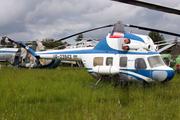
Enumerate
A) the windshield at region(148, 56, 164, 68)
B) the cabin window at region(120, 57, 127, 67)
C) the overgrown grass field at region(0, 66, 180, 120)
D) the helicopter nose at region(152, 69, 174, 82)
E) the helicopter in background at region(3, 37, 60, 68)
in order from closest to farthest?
the overgrown grass field at region(0, 66, 180, 120)
the helicopter nose at region(152, 69, 174, 82)
the windshield at region(148, 56, 164, 68)
the cabin window at region(120, 57, 127, 67)
the helicopter in background at region(3, 37, 60, 68)

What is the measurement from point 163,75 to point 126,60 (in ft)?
5.04

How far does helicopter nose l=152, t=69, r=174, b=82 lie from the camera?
5758 mm

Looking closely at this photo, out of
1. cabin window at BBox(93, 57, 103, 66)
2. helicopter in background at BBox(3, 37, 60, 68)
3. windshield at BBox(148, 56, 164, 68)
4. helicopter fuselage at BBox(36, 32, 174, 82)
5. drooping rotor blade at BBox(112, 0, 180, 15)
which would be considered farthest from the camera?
helicopter in background at BBox(3, 37, 60, 68)

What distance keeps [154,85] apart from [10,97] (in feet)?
17.9

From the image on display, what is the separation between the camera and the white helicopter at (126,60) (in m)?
6.01

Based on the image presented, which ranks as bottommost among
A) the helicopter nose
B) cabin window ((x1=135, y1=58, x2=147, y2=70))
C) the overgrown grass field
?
the overgrown grass field

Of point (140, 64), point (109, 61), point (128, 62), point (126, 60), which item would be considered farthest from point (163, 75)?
point (109, 61)

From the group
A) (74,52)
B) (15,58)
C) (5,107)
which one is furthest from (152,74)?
(15,58)

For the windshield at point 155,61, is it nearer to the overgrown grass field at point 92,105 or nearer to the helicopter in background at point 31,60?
the overgrown grass field at point 92,105

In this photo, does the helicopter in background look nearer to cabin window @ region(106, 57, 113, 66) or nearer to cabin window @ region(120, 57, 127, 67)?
cabin window @ region(106, 57, 113, 66)

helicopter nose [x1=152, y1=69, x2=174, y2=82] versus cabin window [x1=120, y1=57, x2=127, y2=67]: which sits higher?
cabin window [x1=120, y1=57, x2=127, y2=67]

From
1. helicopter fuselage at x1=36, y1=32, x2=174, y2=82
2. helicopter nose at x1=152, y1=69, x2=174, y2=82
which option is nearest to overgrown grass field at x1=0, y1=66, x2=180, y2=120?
helicopter nose at x1=152, y1=69, x2=174, y2=82

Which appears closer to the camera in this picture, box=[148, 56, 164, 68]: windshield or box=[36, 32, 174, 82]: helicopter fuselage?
box=[36, 32, 174, 82]: helicopter fuselage

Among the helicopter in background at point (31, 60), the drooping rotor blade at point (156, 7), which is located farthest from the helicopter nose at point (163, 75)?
the helicopter in background at point (31, 60)
